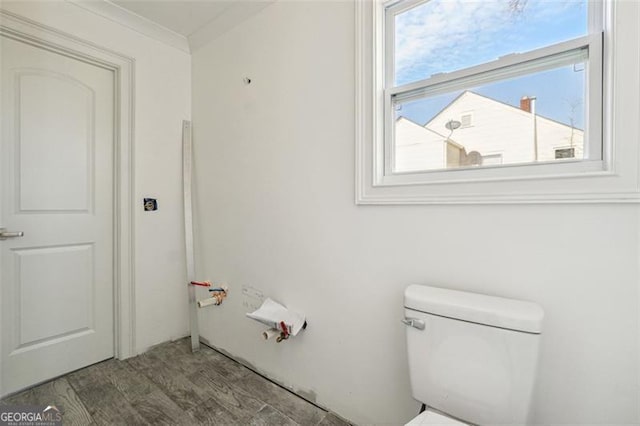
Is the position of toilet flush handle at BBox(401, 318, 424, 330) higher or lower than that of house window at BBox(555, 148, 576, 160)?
lower

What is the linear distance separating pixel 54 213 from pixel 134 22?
137 cm

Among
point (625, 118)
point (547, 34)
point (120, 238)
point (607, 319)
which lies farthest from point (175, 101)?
point (607, 319)

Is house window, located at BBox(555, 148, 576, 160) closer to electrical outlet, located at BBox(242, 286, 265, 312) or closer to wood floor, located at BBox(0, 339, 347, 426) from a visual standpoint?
wood floor, located at BBox(0, 339, 347, 426)

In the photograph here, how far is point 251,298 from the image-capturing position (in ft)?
6.03

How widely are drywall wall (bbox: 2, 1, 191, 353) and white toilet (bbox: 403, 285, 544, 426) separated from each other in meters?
1.86

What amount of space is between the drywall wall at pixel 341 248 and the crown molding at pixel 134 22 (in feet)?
0.61

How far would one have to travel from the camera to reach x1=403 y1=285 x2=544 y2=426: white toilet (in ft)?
2.78

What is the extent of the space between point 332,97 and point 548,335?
1.31 meters

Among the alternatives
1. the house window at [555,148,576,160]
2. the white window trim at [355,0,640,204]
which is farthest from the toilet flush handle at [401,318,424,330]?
the house window at [555,148,576,160]

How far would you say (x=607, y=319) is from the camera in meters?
0.87

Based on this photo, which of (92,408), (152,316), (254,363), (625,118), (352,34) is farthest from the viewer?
(152,316)

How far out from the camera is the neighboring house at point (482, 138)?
0.99 meters

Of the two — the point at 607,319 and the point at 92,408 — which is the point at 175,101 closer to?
the point at 92,408

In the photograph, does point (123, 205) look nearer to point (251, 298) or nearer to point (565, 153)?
point (251, 298)
